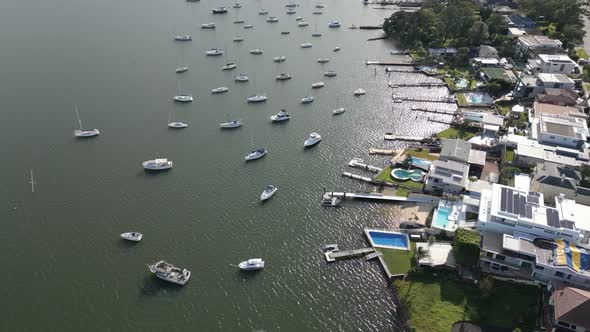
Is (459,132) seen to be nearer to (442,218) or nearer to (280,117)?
(442,218)

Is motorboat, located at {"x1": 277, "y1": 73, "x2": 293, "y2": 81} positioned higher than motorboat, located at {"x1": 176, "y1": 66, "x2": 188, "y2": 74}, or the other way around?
motorboat, located at {"x1": 277, "y1": 73, "x2": 293, "y2": 81}

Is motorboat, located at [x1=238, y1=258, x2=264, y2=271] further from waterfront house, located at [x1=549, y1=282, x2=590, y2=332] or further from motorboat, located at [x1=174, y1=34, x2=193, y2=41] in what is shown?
motorboat, located at [x1=174, y1=34, x2=193, y2=41]

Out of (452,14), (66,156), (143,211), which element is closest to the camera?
(143,211)

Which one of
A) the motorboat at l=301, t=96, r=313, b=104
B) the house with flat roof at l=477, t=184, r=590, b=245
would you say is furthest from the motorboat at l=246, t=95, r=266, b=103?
the house with flat roof at l=477, t=184, r=590, b=245

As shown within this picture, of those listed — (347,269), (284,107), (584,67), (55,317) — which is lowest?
(55,317)

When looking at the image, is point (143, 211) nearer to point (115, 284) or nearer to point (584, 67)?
point (115, 284)

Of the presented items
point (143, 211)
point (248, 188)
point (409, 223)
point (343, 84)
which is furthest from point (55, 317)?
point (343, 84)
